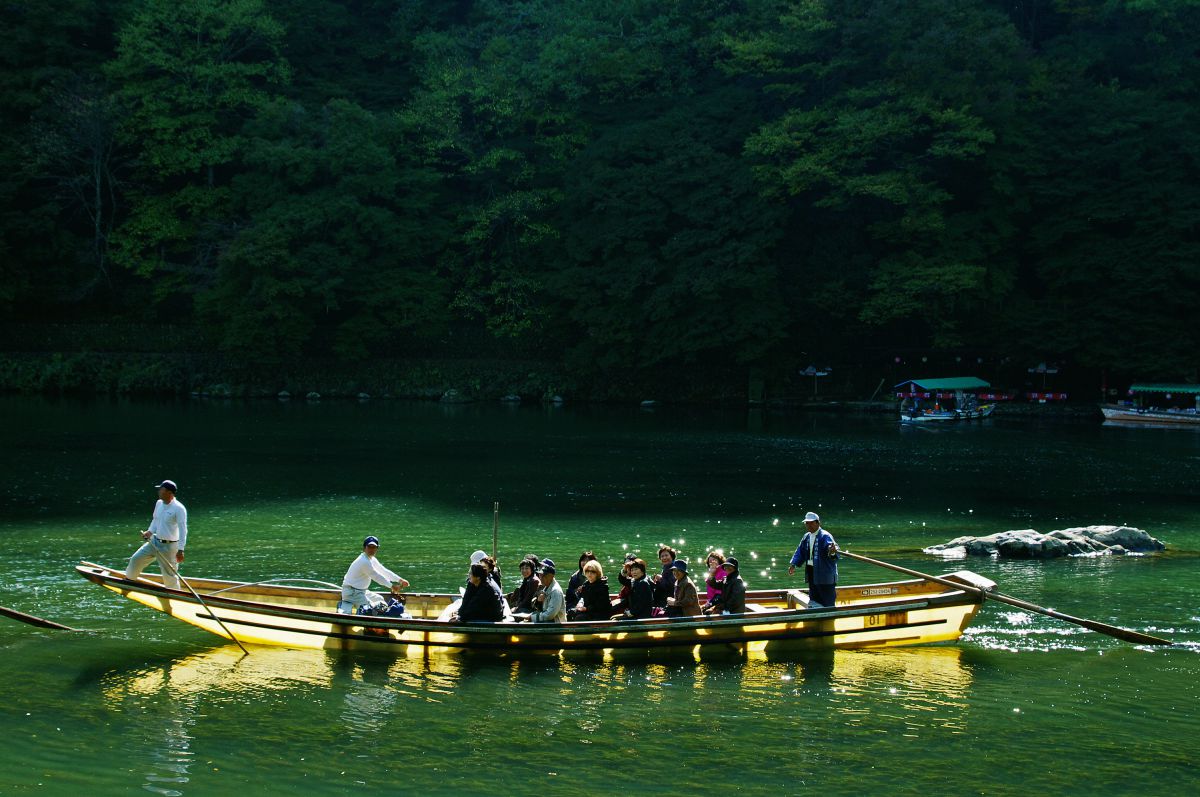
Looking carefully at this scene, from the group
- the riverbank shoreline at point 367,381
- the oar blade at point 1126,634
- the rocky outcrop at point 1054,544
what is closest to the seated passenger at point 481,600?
the oar blade at point 1126,634

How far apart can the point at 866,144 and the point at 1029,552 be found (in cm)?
4005

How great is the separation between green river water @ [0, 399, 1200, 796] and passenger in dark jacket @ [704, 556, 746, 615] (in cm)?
76

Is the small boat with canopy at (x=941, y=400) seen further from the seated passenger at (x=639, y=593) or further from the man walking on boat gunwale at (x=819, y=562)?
the seated passenger at (x=639, y=593)

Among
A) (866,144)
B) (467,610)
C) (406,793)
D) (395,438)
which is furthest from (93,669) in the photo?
(866,144)

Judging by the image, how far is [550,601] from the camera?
15.5 m

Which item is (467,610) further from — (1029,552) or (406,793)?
(1029,552)

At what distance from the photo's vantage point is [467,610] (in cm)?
1547

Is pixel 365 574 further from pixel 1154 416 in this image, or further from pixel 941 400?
pixel 941 400

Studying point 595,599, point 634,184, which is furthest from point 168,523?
point 634,184

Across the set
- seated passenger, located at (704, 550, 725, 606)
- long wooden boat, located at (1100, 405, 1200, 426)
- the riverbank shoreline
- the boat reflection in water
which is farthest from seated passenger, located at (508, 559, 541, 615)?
the riverbank shoreline

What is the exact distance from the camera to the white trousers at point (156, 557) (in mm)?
16141

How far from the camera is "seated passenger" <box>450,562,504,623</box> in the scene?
1541 cm

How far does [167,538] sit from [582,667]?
240 inches

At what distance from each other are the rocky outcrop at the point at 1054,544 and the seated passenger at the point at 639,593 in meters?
9.90
